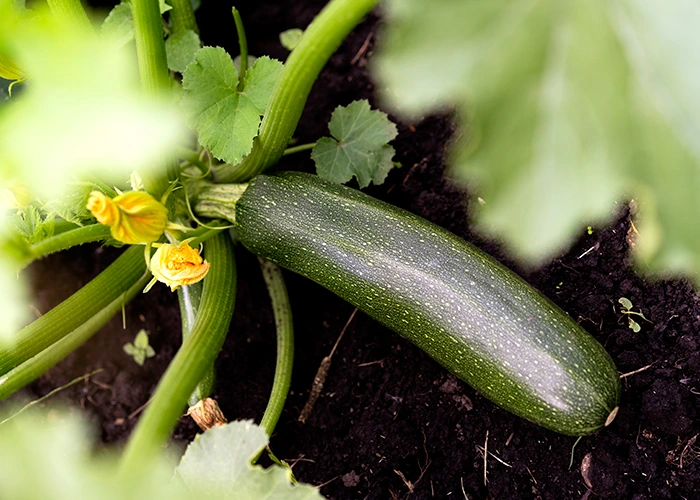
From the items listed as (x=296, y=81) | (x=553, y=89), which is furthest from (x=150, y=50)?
(x=553, y=89)

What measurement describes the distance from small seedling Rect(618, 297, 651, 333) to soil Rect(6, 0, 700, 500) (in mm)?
16

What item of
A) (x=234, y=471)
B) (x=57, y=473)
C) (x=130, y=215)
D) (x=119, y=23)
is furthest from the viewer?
(x=119, y=23)

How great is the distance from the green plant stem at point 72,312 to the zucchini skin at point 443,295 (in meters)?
0.38

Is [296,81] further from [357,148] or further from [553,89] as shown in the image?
[553,89]

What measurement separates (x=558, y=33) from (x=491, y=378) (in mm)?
986

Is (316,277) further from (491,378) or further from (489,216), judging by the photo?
(489,216)

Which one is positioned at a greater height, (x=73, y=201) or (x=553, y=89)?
(x=553, y=89)

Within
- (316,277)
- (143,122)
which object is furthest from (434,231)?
(143,122)

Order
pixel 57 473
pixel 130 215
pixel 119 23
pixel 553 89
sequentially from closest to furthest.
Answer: pixel 553 89
pixel 57 473
pixel 130 215
pixel 119 23

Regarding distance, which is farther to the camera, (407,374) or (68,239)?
(407,374)

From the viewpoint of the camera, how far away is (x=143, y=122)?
105cm

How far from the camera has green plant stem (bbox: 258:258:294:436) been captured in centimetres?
201

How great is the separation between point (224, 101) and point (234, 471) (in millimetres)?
998

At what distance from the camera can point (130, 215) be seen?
59.9 inches
